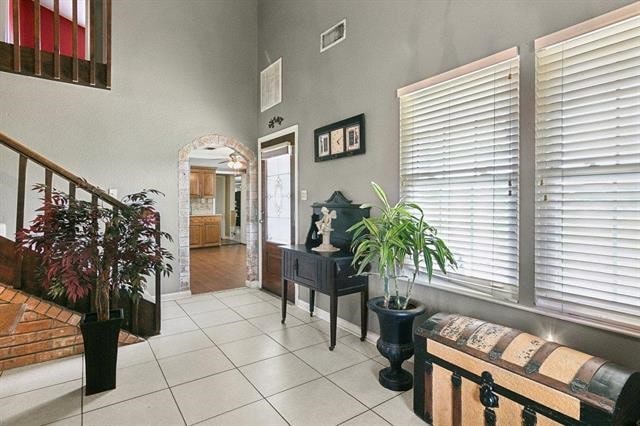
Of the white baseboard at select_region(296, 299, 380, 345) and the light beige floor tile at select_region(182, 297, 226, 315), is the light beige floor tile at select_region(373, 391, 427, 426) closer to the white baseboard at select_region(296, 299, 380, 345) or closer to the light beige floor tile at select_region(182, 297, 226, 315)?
the white baseboard at select_region(296, 299, 380, 345)

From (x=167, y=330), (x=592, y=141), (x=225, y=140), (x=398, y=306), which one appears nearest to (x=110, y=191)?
(x=225, y=140)

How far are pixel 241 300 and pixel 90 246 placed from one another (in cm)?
249

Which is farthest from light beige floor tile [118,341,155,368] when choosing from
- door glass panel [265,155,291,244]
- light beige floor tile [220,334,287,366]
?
door glass panel [265,155,291,244]

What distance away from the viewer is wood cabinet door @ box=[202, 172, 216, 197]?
30.3 feet

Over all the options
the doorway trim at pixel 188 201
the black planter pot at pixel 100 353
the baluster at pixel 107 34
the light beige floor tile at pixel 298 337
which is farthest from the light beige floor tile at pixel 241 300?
the baluster at pixel 107 34

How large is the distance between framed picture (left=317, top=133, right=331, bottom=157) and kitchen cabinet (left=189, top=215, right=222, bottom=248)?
6.27 metres

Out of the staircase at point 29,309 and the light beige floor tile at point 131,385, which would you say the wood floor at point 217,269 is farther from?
the light beige floor tile at point 131,385

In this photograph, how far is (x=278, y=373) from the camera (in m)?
2.47

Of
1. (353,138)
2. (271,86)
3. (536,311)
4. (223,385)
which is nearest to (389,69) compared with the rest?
(353,138)

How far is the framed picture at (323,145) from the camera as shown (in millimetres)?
3562

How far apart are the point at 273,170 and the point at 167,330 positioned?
2521mm

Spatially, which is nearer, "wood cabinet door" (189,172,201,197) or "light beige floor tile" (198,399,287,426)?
"light beige floor tile" (198,399,287,426)

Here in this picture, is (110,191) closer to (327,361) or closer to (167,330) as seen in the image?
(167,330)

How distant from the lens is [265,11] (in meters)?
4.81
